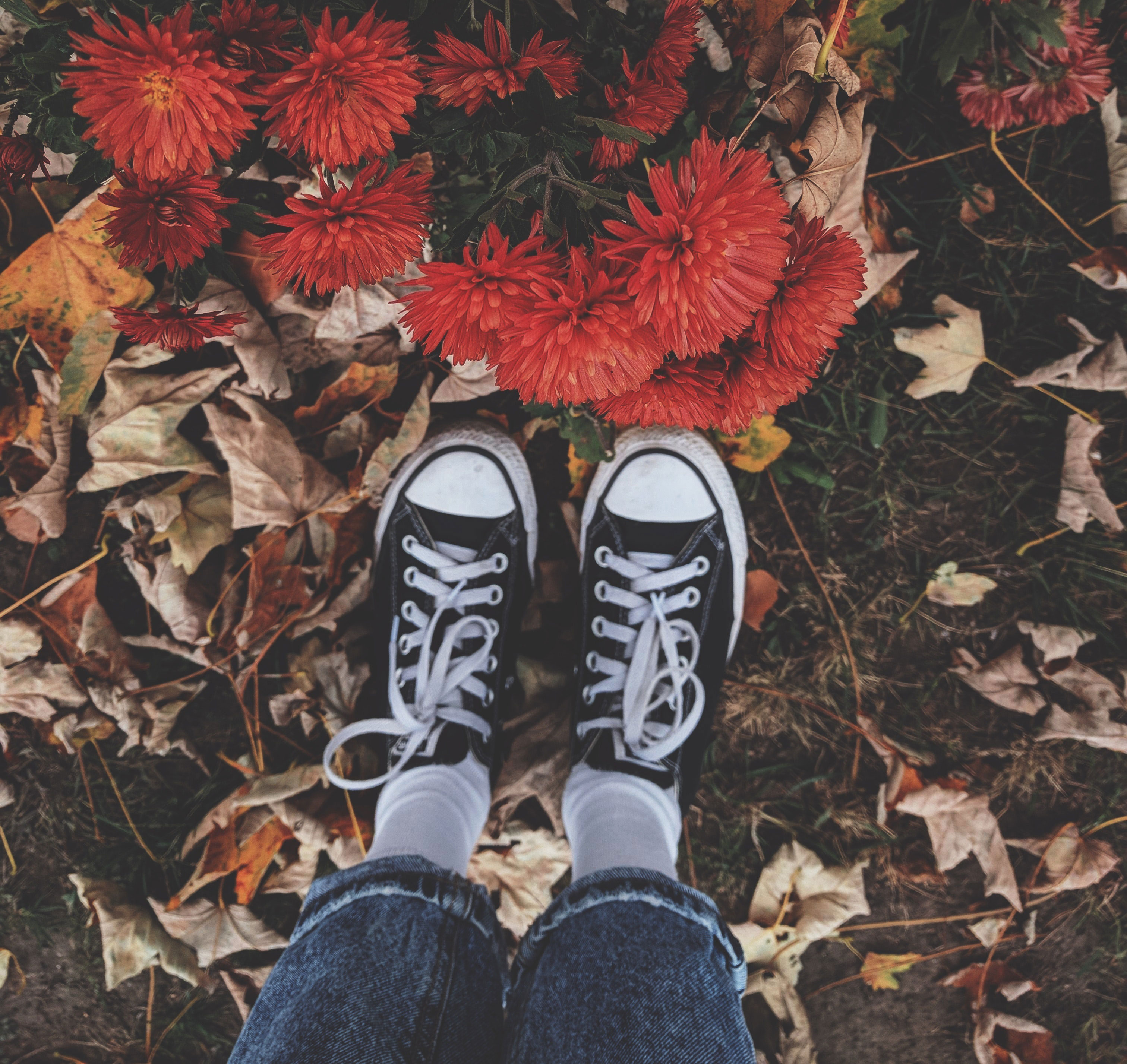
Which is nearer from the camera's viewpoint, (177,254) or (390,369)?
(177,254)

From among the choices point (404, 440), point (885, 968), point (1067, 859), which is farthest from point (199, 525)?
point (1067, 859)

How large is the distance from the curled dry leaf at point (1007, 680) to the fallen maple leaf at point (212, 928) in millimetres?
1668

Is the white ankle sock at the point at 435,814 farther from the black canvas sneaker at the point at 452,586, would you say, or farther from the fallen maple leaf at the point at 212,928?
the fallen maple leaf at the point at 212,928

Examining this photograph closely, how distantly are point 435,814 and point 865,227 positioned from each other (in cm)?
140

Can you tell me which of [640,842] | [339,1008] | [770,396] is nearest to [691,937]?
[640,842]

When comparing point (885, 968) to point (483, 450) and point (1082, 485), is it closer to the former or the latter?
point (1082, 485)

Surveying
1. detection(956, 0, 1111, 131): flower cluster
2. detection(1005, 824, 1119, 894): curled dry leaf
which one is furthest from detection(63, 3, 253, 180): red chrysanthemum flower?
detection(1005, 824, 1119, 894): curled dry leaf

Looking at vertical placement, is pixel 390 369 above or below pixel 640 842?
above

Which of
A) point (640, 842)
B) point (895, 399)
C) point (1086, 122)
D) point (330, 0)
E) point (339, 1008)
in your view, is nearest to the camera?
point (330, 0)

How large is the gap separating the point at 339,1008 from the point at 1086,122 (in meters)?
2.08

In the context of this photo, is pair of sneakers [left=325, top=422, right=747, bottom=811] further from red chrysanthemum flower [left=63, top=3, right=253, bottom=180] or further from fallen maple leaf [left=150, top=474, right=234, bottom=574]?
red chrysanthemum flower [left=63, top=3, right=253, bottom=180]

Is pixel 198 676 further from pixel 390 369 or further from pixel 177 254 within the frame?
pixel 177 254

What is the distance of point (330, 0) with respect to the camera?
0.67 meters

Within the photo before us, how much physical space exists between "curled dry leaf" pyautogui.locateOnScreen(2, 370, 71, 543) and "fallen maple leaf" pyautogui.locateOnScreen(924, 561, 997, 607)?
183 cm
